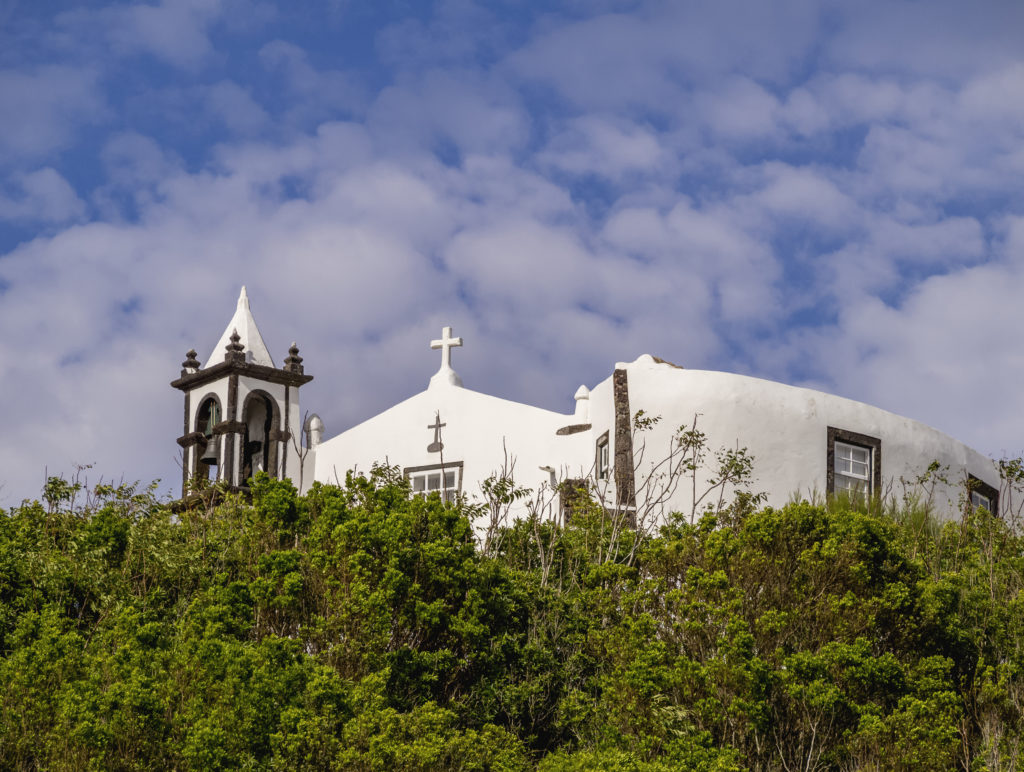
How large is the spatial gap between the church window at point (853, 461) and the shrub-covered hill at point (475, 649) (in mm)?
6851

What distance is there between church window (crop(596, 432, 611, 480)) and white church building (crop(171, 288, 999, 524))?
35 mm

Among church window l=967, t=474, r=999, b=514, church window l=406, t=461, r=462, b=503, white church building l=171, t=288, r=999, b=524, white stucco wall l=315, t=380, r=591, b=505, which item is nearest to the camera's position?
white church building l=171, t=288, r=999, b=524

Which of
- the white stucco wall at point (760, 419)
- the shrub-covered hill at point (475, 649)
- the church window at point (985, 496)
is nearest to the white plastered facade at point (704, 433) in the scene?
the white stucco wall at point (760, 419)

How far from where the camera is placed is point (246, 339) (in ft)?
88.3

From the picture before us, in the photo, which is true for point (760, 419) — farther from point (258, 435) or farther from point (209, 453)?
point (209, 453)

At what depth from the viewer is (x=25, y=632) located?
1249cm

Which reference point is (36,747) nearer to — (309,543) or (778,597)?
(309,543)

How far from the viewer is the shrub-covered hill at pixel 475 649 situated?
433 inches

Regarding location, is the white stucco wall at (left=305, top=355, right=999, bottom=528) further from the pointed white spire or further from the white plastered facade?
the pointed white spire

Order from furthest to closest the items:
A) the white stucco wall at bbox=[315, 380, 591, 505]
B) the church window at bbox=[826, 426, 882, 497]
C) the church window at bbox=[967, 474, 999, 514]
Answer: the church window at bbox=[967, 474, 999, 514]
the white stucco wall at bbox=[315, 380, 591, 505]
the church window at bbox=[826, 426, 882, 497]

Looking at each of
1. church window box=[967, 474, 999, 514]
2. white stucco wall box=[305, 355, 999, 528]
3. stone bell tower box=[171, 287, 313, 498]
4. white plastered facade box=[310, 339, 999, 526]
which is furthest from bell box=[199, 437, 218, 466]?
church window box=[967, 474, 999, 514]

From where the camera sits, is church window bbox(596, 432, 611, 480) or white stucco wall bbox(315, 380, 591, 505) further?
white stucco wall bbox(315, 380, 591, 505)

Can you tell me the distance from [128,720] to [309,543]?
2.73 meters

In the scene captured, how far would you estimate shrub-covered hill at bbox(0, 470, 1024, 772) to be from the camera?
10992 millimetres
